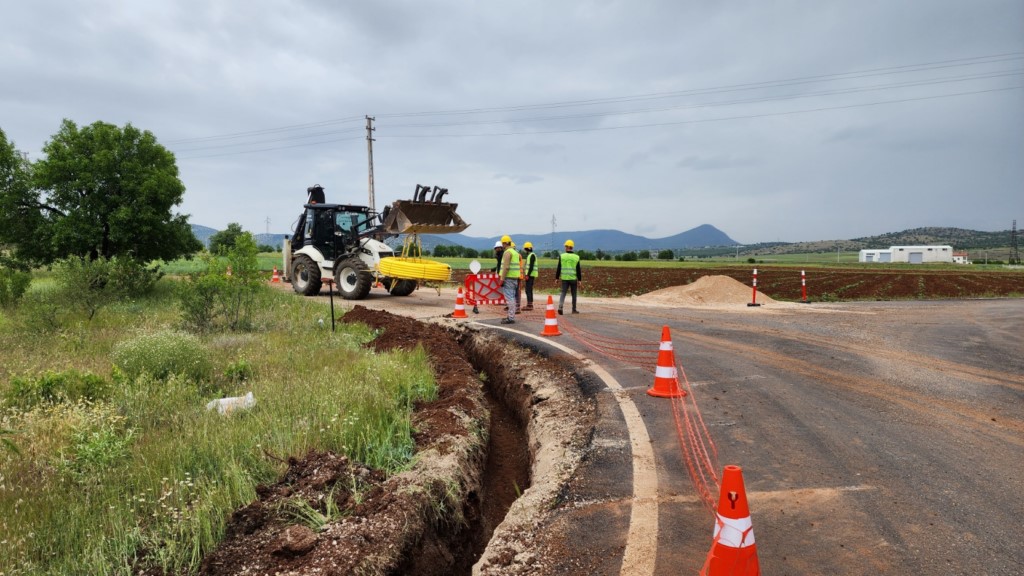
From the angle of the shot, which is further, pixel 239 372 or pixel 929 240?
pixel 929 240

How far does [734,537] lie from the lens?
2650 millimetres

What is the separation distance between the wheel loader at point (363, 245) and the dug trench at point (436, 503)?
30.1 ft

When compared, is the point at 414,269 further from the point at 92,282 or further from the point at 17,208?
the point at 17,208

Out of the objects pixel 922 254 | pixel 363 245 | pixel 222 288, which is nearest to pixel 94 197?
pixel 363 245

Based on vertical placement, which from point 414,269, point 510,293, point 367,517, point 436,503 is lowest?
point 436,503

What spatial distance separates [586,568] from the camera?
296 centimetres

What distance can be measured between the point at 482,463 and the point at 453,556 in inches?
58.4

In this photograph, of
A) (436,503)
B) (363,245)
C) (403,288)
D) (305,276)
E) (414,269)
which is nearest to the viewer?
(436,503)

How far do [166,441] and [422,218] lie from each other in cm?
1153

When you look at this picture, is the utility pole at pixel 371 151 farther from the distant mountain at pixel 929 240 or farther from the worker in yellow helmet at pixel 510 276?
the distant mountain at pixel 929 240

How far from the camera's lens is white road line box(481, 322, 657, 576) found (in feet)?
9.81

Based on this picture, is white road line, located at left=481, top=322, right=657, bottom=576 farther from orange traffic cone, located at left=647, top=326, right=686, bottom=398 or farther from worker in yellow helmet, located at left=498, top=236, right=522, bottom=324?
worker in yellow helmet, located at left=498, top=236, right=522, bottom=324

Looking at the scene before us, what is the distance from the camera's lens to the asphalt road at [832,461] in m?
3.06

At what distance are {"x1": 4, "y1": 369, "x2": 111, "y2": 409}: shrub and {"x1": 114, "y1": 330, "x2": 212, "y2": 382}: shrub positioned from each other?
60cm
